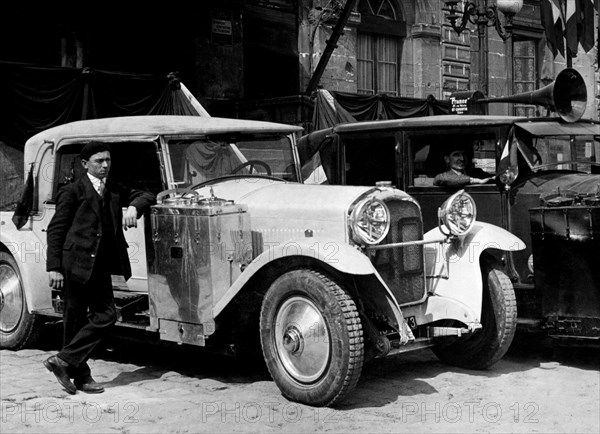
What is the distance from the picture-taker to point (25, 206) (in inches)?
297

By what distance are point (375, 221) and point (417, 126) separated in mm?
2307

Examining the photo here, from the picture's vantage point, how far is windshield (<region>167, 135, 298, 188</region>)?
6727 mm

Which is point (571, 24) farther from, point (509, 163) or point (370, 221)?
point (370, 221)

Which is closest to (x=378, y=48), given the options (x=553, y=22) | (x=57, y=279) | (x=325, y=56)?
(x=325, y=56)

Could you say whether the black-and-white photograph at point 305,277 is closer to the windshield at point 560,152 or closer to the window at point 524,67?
the windshield at point 560,152

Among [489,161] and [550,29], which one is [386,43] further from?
[489,161]

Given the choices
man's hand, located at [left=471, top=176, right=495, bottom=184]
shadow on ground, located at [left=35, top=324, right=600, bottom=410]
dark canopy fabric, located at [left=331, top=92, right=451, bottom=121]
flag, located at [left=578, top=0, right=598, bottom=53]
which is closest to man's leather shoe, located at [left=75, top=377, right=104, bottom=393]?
shadow on ground, located at [left=35, top=324, right=600, bottom=410]

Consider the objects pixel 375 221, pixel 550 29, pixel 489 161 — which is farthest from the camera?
pixel 550 29

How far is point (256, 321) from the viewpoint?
255 inches

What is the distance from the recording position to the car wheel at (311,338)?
5574 millimetres

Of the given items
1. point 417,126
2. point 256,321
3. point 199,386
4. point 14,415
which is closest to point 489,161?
point 417,126

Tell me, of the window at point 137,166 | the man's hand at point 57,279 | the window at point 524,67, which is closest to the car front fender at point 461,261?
the window at point 137,166

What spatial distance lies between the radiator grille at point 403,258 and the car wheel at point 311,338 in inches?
25.8

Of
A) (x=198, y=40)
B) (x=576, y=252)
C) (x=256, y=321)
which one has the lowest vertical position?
(x=256, y=321)
